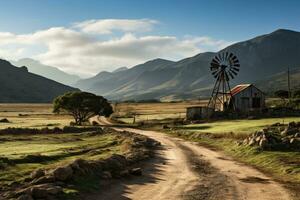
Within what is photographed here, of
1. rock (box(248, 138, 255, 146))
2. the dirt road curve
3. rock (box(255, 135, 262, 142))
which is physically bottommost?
the dirt road curve

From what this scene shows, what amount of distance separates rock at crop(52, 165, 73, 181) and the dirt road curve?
102 inches

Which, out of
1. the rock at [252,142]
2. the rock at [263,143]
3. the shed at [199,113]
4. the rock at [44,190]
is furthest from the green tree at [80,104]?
the rock at [44,190]

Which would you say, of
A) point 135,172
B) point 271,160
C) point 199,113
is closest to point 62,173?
point 135,172

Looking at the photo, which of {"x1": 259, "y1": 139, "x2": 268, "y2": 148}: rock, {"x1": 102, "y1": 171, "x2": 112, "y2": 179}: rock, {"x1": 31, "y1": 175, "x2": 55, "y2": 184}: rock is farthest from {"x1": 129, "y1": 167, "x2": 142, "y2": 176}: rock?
{"x1": 259, "y1": 139, "x2": 268, "y2": 148}: rock

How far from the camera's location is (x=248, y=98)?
117 metres

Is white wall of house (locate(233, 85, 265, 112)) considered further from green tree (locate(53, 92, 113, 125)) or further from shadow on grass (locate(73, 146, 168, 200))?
shadow on grass (locate(73, 146, 168, 200))

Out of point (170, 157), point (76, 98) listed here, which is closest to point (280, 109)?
point (76, 98)

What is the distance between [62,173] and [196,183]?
28.5 feet

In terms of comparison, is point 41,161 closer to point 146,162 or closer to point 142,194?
point 146,162

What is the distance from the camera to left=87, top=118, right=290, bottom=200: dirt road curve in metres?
24.9

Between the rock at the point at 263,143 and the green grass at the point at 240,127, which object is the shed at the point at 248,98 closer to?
the green grass at the point at 240,127

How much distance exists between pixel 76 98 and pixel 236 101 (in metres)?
42.5

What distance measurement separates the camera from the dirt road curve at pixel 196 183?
2494 centimetres


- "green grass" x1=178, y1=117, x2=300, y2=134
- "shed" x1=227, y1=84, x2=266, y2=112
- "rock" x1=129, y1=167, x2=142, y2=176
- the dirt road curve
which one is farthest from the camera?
"shed" x1=227, y1=84, x2=266, y2=112
